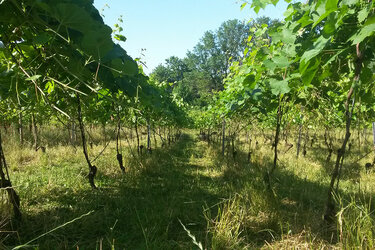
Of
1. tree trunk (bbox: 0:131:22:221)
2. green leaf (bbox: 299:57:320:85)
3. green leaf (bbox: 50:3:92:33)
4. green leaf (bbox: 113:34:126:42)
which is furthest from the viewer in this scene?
green leaf (bbox: 113:34:126:42)

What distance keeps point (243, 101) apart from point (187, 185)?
207 cm

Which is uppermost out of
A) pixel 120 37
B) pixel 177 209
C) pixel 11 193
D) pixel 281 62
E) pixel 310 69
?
pixel 120 37

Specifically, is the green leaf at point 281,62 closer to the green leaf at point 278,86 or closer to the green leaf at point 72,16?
the green leaf at point 278,86

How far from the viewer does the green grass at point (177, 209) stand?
79.0 inches

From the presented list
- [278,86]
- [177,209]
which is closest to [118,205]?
[177,209]

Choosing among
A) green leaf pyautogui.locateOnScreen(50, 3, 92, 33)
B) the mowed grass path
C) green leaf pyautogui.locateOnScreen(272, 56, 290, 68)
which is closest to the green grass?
the mowed grass path

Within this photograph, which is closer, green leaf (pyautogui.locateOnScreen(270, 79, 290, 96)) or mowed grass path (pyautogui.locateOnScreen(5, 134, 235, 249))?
green leaf (pyautogui.locateOnScreen(270, 79, 290, 96))

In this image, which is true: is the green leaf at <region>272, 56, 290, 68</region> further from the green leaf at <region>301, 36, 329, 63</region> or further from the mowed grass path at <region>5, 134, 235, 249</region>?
the mowed grass path at <region>5, 134, 235, 249</region>

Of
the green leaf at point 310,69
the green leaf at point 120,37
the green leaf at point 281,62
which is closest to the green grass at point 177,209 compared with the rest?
the green leaf at point 310,69

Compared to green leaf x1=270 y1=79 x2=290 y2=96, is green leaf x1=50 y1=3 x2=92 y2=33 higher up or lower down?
higher up

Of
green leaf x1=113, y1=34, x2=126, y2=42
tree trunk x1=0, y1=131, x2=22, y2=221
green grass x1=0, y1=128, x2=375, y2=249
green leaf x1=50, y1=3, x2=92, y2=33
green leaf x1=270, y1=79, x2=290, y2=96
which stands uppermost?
green leaf x1=113, y1=34, x2=126, y2=42

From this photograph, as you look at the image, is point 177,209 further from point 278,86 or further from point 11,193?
point 278,86

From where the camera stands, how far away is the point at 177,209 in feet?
9.51

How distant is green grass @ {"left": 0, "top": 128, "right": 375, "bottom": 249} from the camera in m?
2.01
